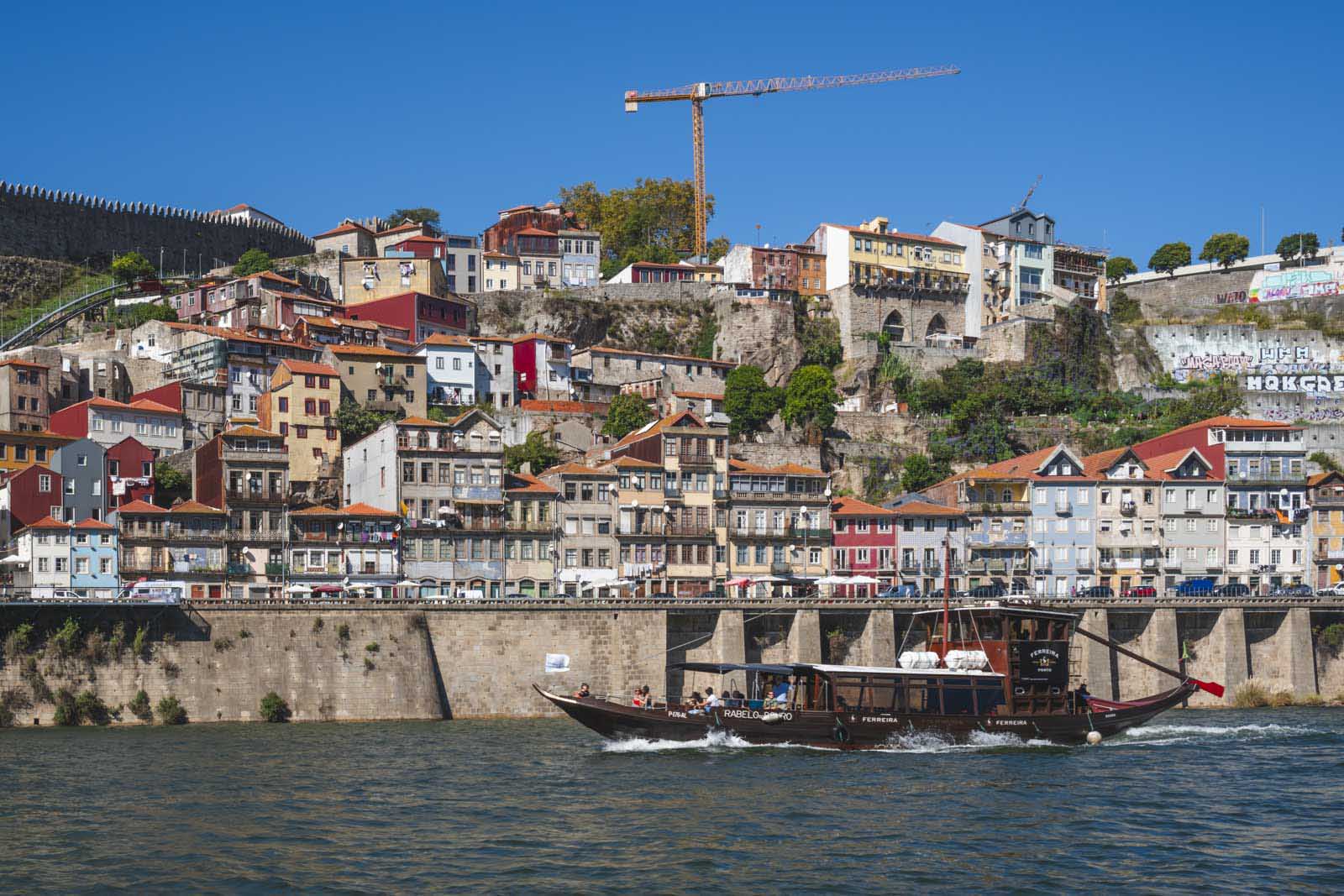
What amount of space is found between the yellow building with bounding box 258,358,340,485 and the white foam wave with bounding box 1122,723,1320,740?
Answer: 139 ft

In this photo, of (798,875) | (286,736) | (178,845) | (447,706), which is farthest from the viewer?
(447,706)

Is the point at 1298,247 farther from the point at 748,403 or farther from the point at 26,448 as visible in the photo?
the point at 26,448

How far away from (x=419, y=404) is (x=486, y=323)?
21.6 metres

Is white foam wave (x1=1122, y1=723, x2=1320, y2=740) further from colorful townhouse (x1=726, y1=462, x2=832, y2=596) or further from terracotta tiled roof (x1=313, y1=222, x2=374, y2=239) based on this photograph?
terracotta tiled roof (x1=313, y1=222, x2=374, y2=239)

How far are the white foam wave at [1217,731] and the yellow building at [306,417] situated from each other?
4233 centimetres

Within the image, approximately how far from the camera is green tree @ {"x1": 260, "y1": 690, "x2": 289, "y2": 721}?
59.2 metres

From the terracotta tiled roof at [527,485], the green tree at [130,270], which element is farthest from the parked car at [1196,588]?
the green tree at [130,270]

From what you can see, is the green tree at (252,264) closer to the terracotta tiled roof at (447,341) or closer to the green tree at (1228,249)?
the terracotta tiled roof at (447,341)

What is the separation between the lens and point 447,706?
61.9m

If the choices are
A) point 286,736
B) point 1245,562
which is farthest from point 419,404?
point 1245,562

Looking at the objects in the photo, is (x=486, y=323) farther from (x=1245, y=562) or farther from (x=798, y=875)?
(x=798, y=875)

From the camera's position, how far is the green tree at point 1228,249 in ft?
456

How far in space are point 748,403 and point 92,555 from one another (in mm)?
42849

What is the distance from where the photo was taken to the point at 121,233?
123812 millimetres
